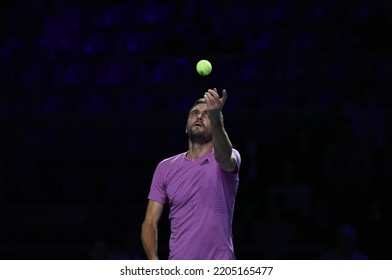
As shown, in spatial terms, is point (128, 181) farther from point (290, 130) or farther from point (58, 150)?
point (290, 130)

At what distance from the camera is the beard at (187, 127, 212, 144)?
6.01m

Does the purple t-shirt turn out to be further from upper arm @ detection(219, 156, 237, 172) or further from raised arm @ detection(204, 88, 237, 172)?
raised arm @ detection(204, 88, 237, 172)

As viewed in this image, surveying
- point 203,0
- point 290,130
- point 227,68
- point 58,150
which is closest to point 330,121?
point 290,130

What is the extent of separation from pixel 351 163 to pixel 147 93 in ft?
9.94

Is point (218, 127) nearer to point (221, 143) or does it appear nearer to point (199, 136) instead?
point (221, 143)

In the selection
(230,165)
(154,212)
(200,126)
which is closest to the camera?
(230,165)

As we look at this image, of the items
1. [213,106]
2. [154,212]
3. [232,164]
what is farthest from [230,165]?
[154,212]

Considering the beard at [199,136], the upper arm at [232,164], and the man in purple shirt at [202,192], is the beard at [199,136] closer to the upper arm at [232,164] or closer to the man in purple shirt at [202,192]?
the man in purple shirt at [202,192]

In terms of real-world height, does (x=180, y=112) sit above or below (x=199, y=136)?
above

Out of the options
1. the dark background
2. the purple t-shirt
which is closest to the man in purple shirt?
the purple t-shirt

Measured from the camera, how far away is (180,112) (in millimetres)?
11578

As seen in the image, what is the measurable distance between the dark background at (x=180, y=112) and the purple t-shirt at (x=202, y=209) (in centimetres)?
383

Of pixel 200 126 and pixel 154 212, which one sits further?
pixel 154 212

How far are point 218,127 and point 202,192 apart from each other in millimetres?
467
